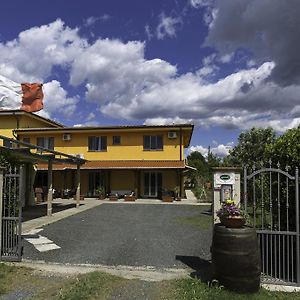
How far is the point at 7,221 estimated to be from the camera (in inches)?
316

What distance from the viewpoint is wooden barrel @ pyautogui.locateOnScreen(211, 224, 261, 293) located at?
5941 mm

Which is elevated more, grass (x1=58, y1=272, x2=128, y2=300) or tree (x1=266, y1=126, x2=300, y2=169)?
tree (x1=266, y1=126, x2=300, y2=169)

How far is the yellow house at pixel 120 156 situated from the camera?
28109mm

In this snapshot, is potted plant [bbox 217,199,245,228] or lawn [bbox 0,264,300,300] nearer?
lawn [bbox 0,264,300,300]

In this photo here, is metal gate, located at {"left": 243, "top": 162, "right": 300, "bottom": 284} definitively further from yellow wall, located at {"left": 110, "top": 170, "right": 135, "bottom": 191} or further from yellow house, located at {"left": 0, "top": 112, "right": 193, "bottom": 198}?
yellow wall, located at {"left": 110, "top": 170, "right": 135, "bottom": 191}

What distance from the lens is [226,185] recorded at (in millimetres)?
7410

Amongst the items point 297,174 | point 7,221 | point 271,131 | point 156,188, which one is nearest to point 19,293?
point 7,221

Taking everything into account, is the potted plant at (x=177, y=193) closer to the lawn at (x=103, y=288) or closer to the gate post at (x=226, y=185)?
the gate post at (x=226, y=185)

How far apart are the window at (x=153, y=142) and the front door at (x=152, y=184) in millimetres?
2133

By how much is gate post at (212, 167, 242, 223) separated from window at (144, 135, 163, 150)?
69.4 feet

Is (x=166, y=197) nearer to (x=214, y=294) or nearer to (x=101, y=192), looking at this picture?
(x=101, y=192)

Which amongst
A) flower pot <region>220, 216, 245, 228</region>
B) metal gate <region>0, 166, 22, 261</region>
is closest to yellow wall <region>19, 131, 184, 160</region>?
metal gate <region>0, 166, 22, 261</region>

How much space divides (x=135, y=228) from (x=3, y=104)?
13951mm

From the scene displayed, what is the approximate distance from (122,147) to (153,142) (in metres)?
2.66
